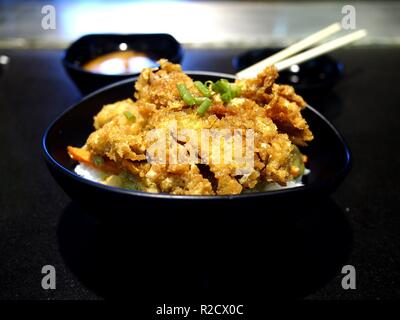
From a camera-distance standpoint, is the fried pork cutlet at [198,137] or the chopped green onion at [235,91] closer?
the fried pork cutlet at [198,137]

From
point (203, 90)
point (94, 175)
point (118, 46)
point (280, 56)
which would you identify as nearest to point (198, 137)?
point (203, 90)

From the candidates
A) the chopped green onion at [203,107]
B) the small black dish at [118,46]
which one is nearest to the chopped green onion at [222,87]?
the chopped green onion at [203,107]

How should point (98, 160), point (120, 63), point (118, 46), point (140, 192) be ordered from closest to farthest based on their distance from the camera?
point (140, 192)
point (98, 160)
point (120, 63)
point (118, 46)

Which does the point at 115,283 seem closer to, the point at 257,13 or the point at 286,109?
the point at 286,109

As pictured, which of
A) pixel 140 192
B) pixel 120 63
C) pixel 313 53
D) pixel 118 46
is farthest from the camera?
pixel 118 46

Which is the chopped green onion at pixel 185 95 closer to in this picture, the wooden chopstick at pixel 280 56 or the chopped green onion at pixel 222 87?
the chopped green onion at pixel 222 87

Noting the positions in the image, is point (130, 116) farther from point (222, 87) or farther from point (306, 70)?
point (306, 70)
